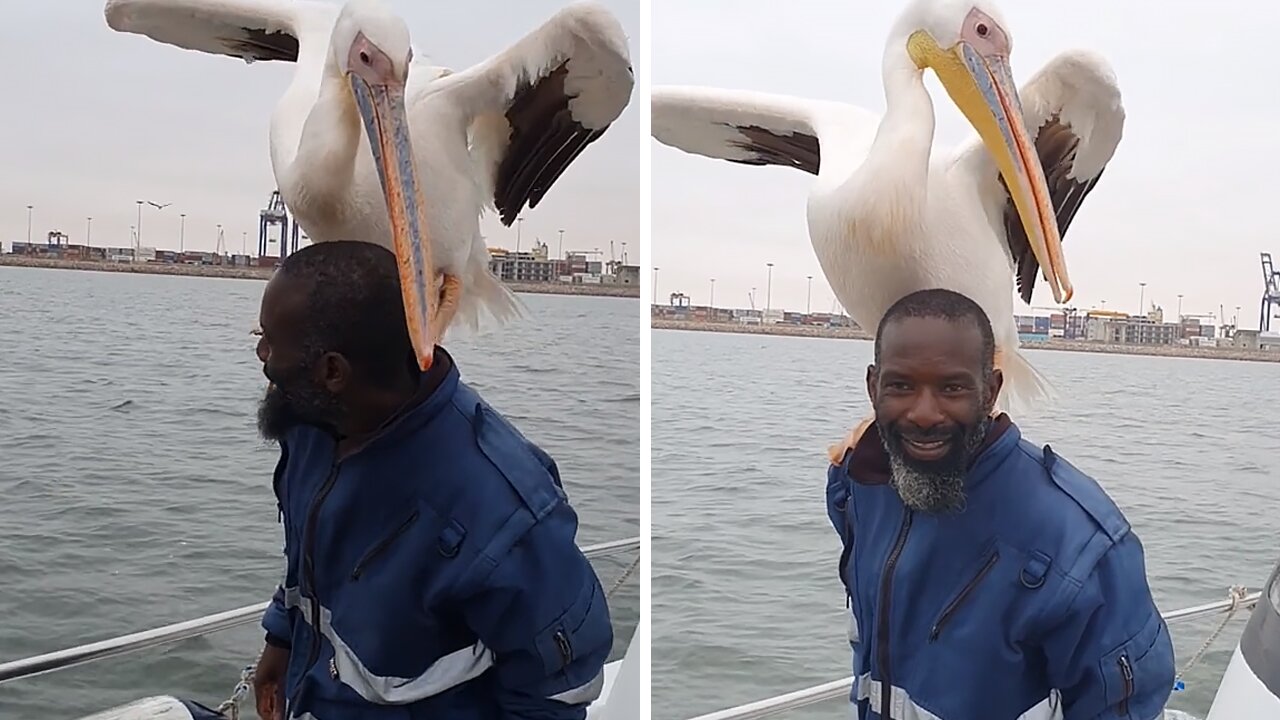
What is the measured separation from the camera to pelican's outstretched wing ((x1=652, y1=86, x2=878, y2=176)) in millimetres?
1896

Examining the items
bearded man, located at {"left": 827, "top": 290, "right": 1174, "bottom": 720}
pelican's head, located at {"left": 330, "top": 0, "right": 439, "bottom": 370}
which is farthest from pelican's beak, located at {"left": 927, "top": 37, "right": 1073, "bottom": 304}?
pelican's head, located at {"left": 330, "top": 0, "right": 439, "bottom": 370}

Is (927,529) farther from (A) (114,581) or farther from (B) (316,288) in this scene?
(A) (114,581)

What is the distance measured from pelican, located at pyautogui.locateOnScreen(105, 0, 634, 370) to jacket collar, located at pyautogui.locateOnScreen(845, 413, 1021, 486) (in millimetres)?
641

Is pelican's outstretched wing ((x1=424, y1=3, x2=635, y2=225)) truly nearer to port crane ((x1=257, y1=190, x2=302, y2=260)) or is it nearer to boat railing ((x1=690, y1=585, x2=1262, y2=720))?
port crane ((x1=257, y1=190, x2=302, y2=260))

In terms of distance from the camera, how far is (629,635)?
211 cm

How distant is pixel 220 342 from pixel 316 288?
14 centimetres

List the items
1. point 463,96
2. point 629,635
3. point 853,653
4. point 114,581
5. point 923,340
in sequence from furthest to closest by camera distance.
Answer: point 629,635 → point 853,653 → point 923,340 → point 463,96 → point 114,581

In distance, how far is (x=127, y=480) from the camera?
1414 mm

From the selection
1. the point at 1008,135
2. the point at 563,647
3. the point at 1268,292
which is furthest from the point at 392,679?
the point at 1268,292

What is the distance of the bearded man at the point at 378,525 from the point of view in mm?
1479

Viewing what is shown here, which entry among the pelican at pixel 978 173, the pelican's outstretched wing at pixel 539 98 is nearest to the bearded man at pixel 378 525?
the pelican's outstretched wing at pixel 539 98

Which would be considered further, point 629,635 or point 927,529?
point 629,635

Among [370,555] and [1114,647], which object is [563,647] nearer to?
[370,555]

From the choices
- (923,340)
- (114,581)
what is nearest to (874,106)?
(923,340)
